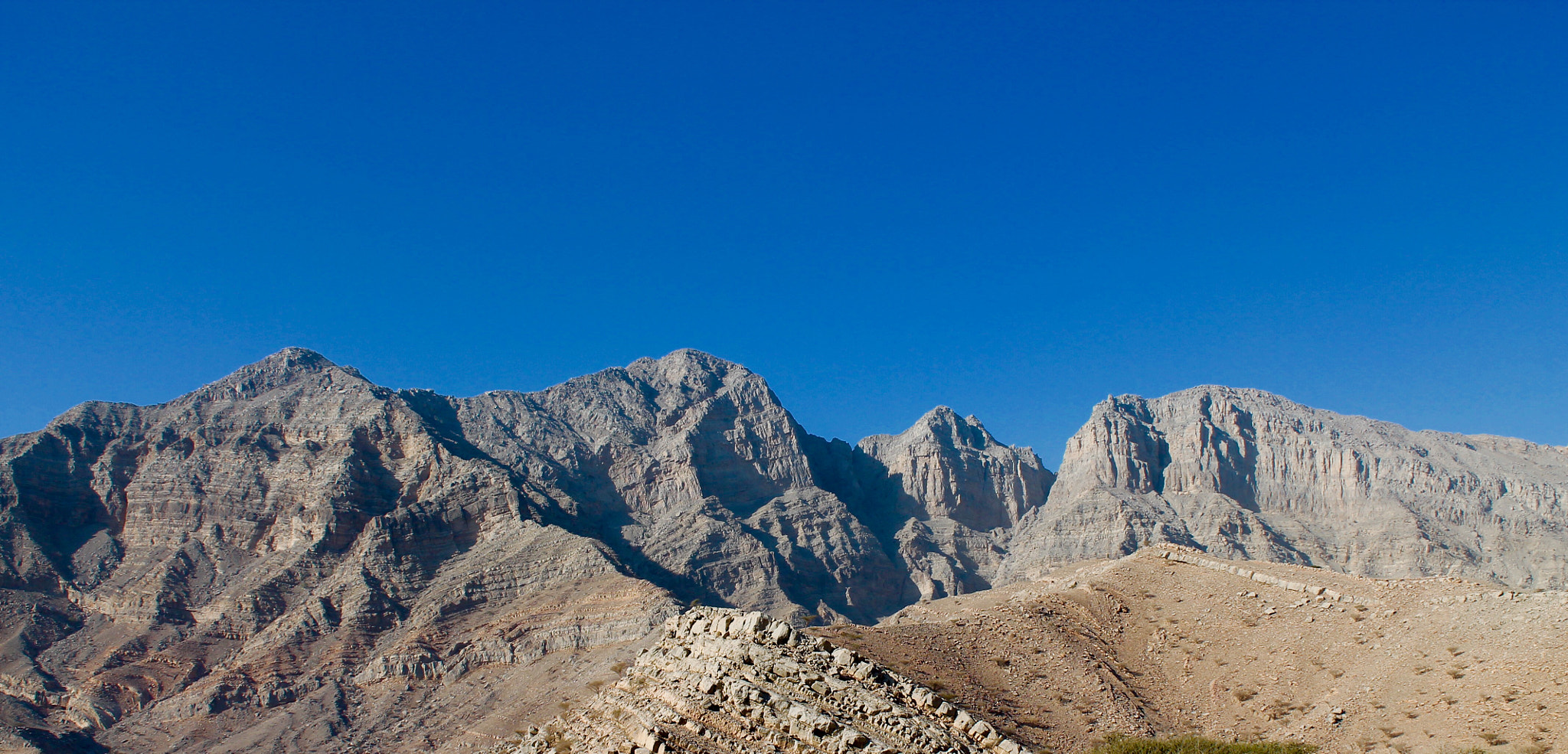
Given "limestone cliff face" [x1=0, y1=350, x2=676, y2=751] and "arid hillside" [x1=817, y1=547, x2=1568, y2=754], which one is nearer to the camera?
"arid hillside" [x1=817, y1=547, x2=1568, y2=754]

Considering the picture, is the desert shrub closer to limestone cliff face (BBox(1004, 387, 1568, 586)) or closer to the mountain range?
the mountain range

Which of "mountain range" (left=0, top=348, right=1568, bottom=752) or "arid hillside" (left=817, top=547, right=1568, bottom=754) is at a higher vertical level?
"mountain range" (left=0, top=348, right=1568, bottom=752)

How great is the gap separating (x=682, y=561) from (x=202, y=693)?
73729 millimetres

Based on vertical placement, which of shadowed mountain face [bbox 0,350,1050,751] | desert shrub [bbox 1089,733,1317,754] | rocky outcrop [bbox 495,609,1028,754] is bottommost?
desert shrub [bbox 1089,733,1317,754]

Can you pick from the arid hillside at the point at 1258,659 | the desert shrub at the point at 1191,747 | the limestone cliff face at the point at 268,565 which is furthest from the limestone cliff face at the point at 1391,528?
the desert shrub at the point at 1191,747

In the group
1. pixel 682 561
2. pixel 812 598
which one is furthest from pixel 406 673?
pixel 812 598

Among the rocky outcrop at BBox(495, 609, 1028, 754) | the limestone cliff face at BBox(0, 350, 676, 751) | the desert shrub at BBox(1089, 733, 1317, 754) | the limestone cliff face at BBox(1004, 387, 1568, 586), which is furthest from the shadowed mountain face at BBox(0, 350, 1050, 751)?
the desert shrub at BBox(1089, 733, 1317, 754)

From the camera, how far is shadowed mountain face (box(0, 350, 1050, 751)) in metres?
113

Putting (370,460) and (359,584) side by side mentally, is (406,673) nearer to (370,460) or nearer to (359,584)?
(359,584)

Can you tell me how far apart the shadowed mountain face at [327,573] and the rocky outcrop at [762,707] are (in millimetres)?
64322

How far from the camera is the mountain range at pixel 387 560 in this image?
11319cm

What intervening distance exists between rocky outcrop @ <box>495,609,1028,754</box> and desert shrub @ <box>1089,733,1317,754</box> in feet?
13.0

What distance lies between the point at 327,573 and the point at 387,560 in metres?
10.9

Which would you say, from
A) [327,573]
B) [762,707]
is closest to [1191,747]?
[762,707]
